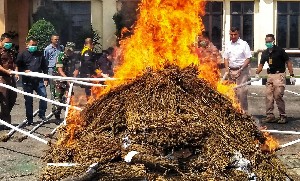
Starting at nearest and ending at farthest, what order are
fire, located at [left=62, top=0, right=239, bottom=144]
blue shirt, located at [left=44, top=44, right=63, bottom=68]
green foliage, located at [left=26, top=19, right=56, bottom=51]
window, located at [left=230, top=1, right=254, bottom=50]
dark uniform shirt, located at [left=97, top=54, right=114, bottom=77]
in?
fire, located at [left=62, top=0, right=239, bottom=144] < dark uniform shirt, located at [left=97, top=54, right=114, bottom=77] < blue shirt, located at [left=44, top=44, right=63, bottom=68] < green foliage, located at [left=26, top=19, right=56, bottom=51] < window, located at [left=230, top=1, right=254, bottom=50]

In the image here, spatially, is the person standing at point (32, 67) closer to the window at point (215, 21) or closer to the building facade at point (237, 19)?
the building facade at point (237, 19)

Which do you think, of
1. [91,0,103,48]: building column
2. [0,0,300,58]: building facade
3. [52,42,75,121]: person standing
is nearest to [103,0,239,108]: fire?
[52,42,75,121]: person standing

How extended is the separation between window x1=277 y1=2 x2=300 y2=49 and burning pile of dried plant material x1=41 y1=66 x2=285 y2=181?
22.3 meters

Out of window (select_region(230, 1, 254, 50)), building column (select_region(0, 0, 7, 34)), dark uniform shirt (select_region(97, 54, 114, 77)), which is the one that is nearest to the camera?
dark uniform shirt (select_region(97, 54, 114, 77))

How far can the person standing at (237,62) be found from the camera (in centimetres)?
1116

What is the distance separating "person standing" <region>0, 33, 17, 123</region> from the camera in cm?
1075

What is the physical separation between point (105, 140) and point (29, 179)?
2106 millimetres

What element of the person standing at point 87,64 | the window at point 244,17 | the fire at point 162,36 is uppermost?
the window at point 244,17

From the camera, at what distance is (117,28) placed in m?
26.4

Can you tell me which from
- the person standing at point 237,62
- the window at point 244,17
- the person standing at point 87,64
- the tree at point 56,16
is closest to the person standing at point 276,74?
the person standing at point 237,62

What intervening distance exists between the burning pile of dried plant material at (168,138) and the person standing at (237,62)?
5.60 m

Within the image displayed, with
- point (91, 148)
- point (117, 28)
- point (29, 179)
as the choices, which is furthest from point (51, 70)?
point (117, 28)

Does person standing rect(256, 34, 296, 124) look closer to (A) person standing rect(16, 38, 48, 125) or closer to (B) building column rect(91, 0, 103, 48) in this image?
(A) person standing rect(16, 38, 48, 125)

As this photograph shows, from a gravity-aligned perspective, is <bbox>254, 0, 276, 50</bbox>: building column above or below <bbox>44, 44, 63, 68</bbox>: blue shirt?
above
